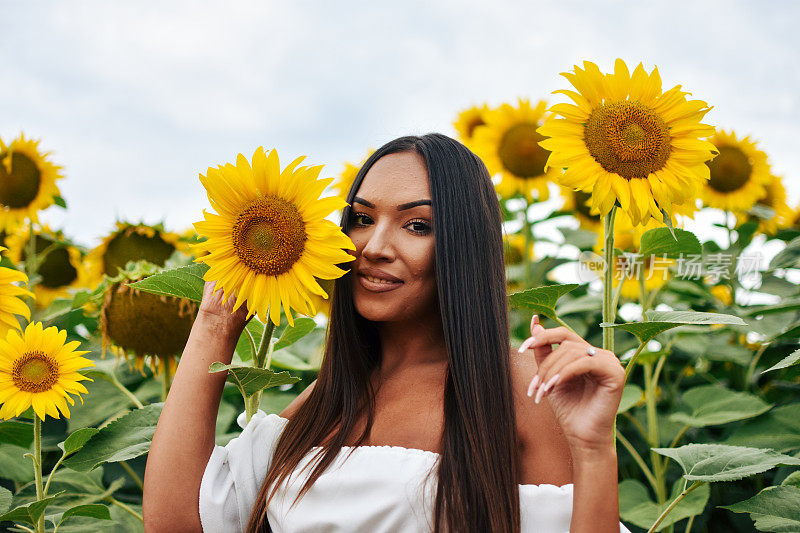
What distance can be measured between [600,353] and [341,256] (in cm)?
47

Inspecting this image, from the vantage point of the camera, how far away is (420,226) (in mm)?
1614

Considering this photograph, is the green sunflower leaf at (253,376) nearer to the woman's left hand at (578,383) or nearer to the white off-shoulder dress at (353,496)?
the white off-shoulder dress at (353,496)

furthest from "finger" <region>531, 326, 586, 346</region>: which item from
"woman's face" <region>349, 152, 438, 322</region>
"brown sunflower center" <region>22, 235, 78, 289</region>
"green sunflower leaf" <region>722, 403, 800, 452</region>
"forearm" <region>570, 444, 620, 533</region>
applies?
"brown sunflower center" <region>22, 235, 78, 289</region>

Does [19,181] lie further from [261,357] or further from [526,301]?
[526,301]

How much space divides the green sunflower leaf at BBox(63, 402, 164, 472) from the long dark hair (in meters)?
0.28

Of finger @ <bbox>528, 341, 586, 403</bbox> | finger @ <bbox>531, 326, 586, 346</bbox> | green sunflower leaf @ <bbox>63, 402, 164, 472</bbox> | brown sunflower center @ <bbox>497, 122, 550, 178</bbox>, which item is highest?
brown sunflower center @ <bbox>497, 122, 550, 178</bbox>

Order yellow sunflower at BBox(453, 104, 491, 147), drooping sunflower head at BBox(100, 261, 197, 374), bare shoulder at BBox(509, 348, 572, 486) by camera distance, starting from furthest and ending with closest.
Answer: yellow sunflower at BBox(453, 104, 491, 147)
drooping sunflower head at BBox(100, 261, 197, 374)
bare shoulder at BBox(509, 348, 572, 486)

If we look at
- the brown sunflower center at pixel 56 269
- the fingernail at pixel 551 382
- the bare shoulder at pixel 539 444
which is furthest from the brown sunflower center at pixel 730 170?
the brown sunflower center at pixel 56 269

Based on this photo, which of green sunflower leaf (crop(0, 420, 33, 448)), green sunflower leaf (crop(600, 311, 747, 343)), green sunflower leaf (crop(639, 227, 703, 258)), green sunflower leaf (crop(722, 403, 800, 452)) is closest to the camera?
green sunflower leaf (crop(600, 311, 747, 343))

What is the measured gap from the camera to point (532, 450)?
149cm

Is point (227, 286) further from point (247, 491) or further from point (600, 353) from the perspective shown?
point (600, 353)

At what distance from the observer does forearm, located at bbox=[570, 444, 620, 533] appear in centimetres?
126

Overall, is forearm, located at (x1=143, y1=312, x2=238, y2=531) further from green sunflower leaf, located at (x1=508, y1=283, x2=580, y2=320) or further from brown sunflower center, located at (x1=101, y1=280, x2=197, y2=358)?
green sunflower leaf, located at (x1=508, y1=283, x2=580, y2=320)

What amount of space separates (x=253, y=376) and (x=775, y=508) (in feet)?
3.48
